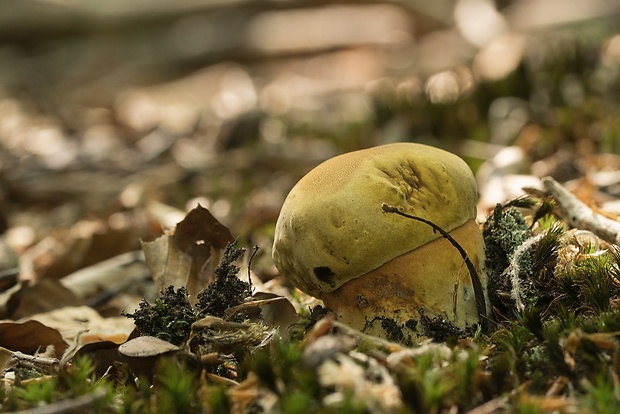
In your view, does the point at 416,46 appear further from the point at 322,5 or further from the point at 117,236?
the point at 117,236

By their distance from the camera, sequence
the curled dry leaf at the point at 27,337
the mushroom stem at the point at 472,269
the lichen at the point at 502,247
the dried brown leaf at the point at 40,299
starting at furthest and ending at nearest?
1. the dried brown leaf at the point at 40,299
2. the curled dry leaf at the point at 27,337
3. the lichen at the point at 502,247
4. the mushroom stem at the point at 472,269

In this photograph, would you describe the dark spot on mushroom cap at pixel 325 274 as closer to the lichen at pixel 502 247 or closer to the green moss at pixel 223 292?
the green moss at pixel 223 292

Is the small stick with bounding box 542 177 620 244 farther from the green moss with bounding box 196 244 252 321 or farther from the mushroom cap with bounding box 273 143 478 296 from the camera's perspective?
the green moss with bounding box 196 244 252 321

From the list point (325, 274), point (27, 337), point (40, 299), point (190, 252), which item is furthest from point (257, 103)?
point (325, 274)

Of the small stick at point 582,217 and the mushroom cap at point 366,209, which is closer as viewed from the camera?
the mushroom cap at point 366,209

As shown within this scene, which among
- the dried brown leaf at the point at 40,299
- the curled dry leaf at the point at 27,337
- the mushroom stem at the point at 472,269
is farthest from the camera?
the dried brown leaf at the point at 40,299

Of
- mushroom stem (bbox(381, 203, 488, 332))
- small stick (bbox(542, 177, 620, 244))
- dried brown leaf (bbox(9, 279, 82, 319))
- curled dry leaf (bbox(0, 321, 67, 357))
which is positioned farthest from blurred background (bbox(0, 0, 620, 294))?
mushroom stem (bbox(381, 203, 488, 332))

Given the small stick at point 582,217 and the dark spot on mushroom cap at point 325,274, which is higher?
the dark spot on mushroom cap at point 325,274

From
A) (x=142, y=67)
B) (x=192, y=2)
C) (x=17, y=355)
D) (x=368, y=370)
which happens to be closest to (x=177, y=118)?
(x=142, y=67)

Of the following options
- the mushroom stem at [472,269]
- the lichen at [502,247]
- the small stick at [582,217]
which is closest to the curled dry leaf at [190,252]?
the mushroom stem at [472,269]
